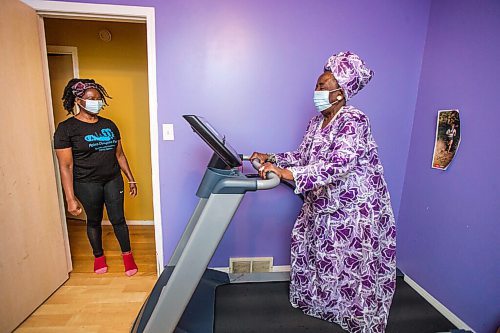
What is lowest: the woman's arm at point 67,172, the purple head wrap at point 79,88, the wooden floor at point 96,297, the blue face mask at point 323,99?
the wooden floor at point 96,297

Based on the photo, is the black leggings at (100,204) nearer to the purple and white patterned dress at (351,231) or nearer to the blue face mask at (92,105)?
the blue face mask at (92,105)

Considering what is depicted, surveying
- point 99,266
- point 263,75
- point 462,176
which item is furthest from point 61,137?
point 462,176

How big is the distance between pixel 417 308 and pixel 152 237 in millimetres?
2543

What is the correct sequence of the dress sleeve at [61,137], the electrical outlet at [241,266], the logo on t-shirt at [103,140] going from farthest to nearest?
the electrical outlet at [241,266] < the logo on t-shirt at [103,140] < the dress sleeve at [61,137]

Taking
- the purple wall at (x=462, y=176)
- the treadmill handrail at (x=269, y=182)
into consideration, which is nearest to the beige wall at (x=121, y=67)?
the treadmill handrail at (x=269, y=182)

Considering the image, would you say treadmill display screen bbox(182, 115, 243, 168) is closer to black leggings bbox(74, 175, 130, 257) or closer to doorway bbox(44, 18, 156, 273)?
black leggings bbox(74, 175, 130, 257)

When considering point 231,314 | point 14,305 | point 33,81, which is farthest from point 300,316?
point 33,81

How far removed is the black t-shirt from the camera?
69.4 inches

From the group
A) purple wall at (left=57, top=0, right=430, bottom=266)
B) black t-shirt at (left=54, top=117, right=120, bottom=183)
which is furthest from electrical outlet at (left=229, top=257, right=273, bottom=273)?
→ black t-shirt at (left=54, top=117, right=120, bottom=183)

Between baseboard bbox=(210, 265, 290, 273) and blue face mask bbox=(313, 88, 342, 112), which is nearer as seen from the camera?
blue face mask bbox=(313, 88, 342, 112)

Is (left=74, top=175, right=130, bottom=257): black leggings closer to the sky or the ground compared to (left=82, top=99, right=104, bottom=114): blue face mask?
closer to the ground

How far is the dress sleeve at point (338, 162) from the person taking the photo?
121cm

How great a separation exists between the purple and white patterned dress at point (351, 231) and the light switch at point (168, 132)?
100 cm

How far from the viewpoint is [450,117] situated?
5.57 feet
